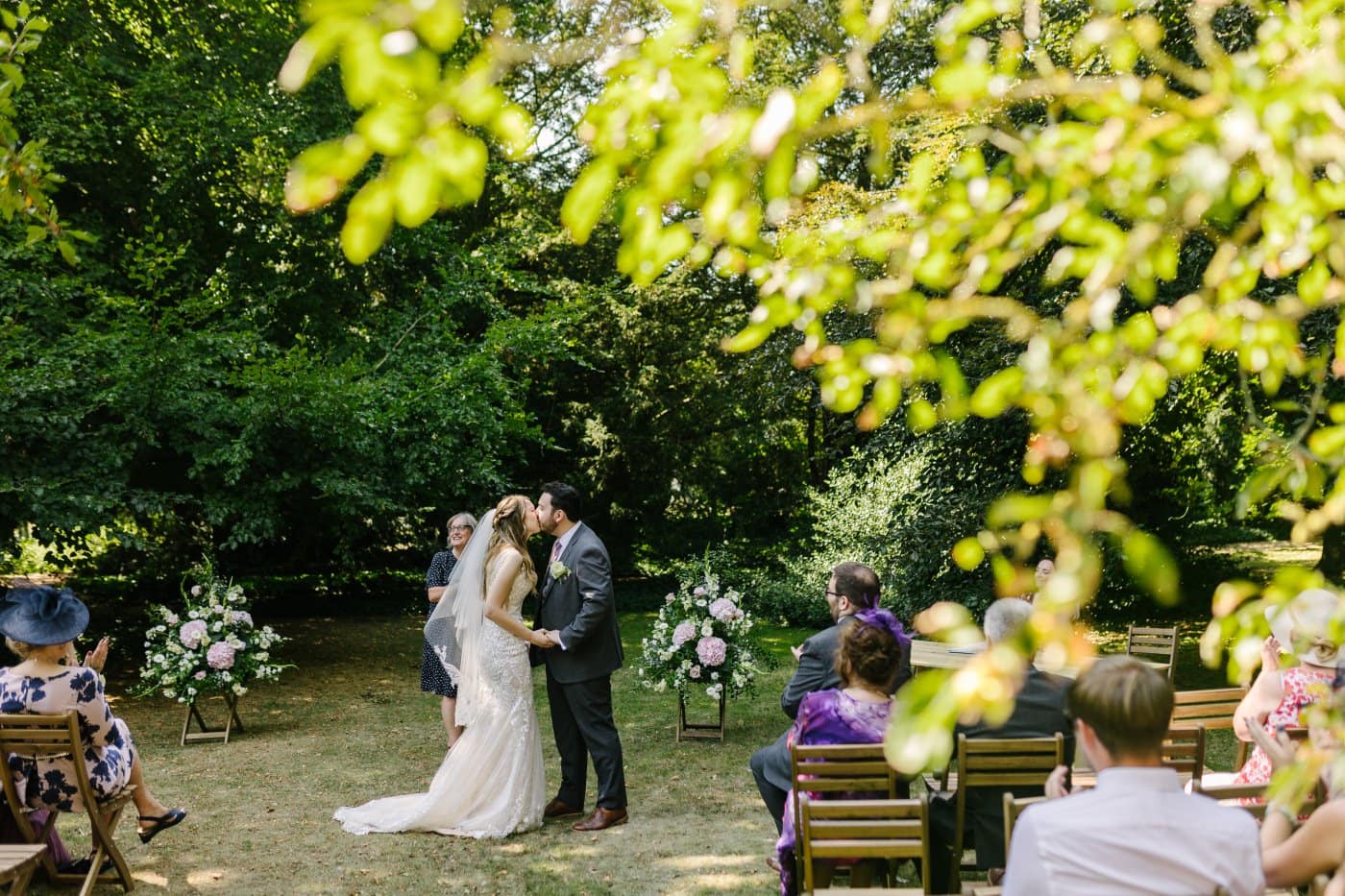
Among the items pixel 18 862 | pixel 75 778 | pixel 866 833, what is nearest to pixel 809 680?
pixel 866 833

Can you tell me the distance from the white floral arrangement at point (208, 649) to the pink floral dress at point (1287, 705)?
725cm

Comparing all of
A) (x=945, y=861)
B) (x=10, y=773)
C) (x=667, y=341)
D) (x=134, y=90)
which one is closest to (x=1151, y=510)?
(x=667, y=341)

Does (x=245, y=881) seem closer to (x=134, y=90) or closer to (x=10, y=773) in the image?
(x=10, y=773)

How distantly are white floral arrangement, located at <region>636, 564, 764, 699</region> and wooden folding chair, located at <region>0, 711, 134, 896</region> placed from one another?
4.38m

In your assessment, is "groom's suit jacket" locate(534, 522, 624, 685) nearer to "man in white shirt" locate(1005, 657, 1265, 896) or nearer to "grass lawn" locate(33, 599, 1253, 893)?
"grass lawn" locate(33, 599, 1253, 893)

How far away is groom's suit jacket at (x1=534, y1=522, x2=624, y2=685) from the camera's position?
6883mm

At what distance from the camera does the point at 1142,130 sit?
6.53ft

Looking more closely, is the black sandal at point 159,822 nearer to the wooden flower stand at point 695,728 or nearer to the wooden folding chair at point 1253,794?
the wooden flower stand at point 695,728

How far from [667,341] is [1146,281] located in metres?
19.8

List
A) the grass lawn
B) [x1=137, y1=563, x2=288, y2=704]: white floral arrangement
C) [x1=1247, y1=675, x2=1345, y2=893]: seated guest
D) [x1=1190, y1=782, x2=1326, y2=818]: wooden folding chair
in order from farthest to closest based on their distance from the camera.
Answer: [x1=137, y1=563, x2=288, y2=704]: white floral arrangement → the grass lawn → [x1=1190, y1=782, x2=1326, y2=818]: wooden folding chair → [x1=1247, y1=675, x2=1345, y2=893]: seated guest

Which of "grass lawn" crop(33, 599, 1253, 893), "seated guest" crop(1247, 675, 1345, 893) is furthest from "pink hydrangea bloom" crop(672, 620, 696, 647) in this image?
"seated guest" crop(1247, 675, 1345, 893)

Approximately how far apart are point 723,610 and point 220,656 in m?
4.18

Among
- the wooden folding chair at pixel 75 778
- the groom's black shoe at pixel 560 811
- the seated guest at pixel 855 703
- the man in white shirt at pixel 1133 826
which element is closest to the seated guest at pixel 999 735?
the seated guest at pixel 855 703

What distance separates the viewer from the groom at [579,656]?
687 cm
